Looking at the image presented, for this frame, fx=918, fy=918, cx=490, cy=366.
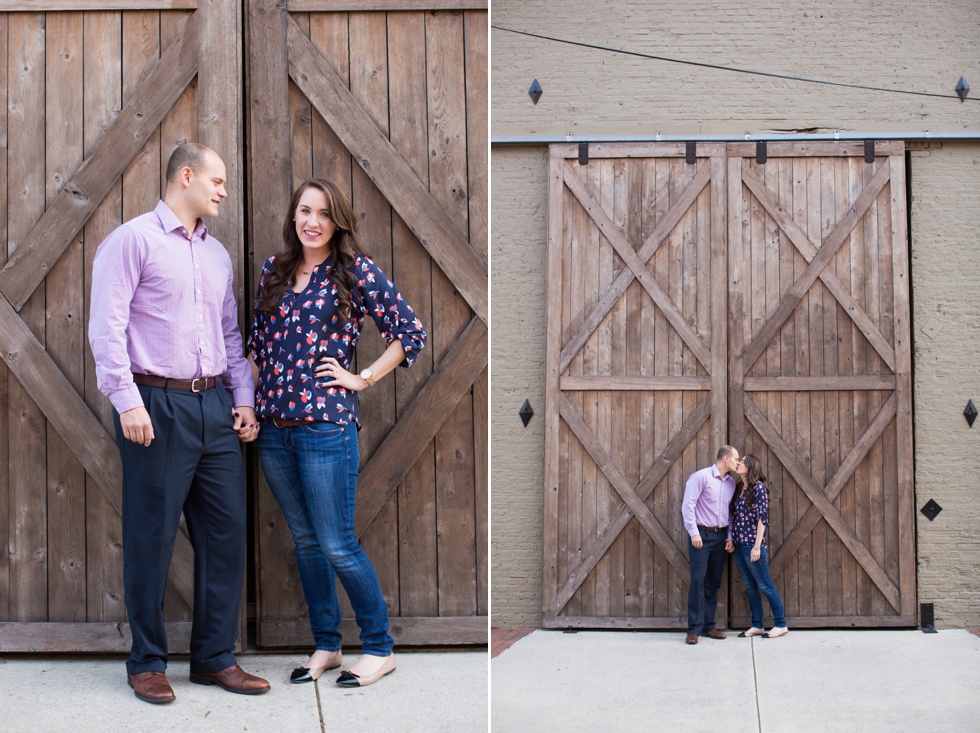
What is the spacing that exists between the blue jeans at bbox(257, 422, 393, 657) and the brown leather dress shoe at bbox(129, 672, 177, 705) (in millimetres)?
633

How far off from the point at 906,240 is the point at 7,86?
5.62 m

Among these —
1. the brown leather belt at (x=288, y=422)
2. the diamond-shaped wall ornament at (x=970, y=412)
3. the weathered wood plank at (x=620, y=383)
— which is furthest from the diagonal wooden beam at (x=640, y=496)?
the brown leather belt at (x=288, y=422)

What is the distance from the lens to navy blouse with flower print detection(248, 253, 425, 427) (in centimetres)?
366

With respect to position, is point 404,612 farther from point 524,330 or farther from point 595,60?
point 595,60

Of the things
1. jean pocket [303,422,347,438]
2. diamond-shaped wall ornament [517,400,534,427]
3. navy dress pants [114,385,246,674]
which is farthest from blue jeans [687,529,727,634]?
navy dress pants [114,385,246,674]

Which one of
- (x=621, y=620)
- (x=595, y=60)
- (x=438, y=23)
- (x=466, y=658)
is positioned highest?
(x=595, y=60)

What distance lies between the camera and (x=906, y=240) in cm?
646

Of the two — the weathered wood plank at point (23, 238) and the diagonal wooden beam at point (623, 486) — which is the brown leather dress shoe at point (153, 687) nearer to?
the weathered wood plank at point (23, 238)

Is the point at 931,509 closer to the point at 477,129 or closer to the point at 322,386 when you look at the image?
the point at 477,129

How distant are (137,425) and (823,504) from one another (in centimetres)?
484

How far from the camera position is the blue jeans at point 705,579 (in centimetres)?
624

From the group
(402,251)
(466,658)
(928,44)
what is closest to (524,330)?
(402,251)

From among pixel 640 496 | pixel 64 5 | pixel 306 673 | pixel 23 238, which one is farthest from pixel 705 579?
pixel 64 5

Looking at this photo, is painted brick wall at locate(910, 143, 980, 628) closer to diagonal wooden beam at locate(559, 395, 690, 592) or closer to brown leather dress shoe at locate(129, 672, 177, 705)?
diagonal wooden beam at locate(559, 395, 690, 592)
